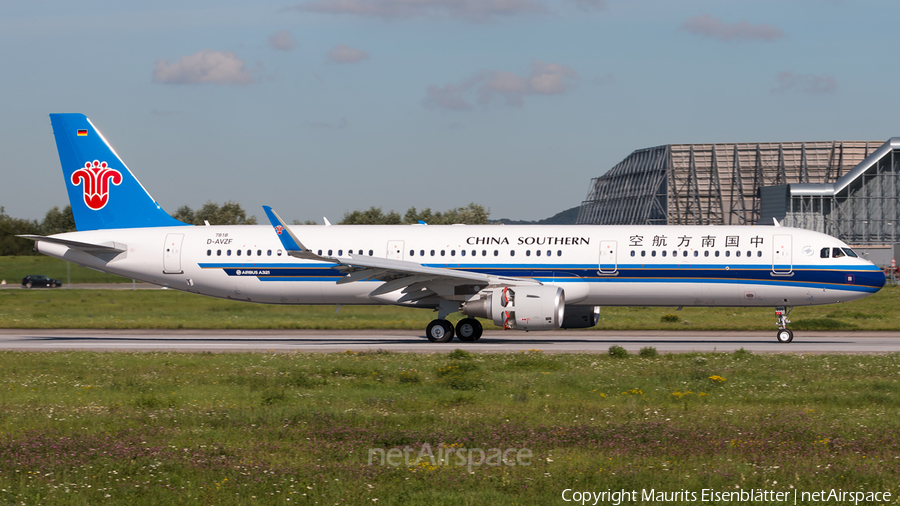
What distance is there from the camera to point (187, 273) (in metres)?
30.9

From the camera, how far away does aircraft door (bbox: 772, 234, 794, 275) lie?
2831 cm

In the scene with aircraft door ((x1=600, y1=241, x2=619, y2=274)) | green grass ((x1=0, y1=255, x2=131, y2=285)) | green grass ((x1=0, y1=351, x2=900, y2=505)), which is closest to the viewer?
green grass ((x1=0, y1=351, x2=900, y2=505))

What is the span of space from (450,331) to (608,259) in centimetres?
586

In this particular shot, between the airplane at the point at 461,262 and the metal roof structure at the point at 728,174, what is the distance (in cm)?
7621

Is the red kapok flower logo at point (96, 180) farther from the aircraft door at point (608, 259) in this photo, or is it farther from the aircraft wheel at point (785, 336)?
the aircraft wheel at point (785, 336)

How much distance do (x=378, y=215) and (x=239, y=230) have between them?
5949cm

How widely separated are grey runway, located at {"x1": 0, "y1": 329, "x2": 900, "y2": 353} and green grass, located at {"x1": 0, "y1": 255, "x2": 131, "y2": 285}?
174 ft

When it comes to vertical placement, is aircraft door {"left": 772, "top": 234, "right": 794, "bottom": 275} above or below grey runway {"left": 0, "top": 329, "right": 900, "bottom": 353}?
above

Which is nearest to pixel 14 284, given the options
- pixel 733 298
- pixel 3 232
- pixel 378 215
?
pixel 3 232

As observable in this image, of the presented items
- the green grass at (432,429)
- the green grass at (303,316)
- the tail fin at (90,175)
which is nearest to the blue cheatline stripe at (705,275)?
the green grass at (303,316)

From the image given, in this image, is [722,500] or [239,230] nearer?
[722,500]

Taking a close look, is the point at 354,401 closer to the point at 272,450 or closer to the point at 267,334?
the point at 272,450

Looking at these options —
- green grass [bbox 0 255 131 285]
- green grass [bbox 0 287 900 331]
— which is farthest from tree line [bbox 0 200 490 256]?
green grass [bbox 0 287 900 331]

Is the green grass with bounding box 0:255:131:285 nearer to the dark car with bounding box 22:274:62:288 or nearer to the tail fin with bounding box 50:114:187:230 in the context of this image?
the dark car with bounding box 22:274:62:288
